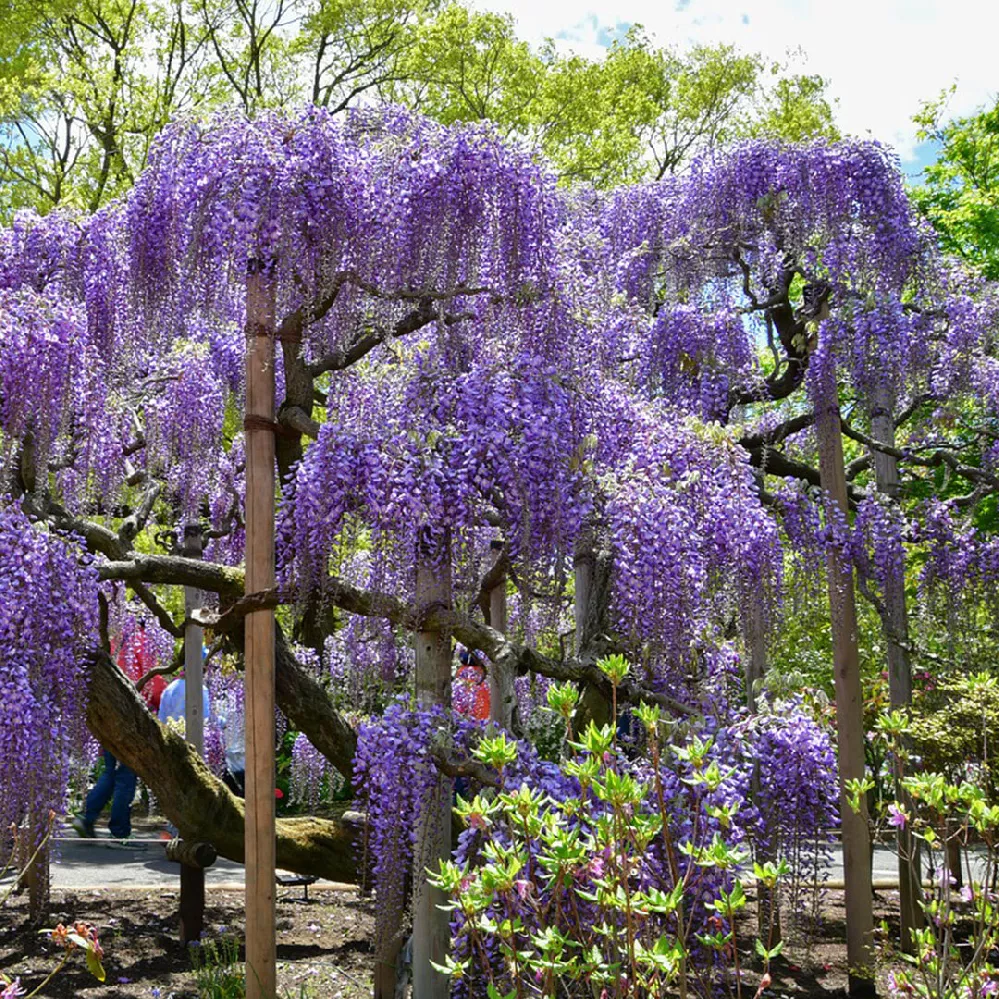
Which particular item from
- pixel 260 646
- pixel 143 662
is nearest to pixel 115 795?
pixel 143 662

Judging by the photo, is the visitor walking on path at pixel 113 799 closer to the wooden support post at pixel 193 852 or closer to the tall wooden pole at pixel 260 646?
the wooden support post at pixel 193 852

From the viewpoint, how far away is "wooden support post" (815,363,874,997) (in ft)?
19.6

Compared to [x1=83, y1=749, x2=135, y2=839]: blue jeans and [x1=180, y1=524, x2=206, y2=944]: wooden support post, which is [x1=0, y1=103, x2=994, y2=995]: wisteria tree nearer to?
[x1=180, y1=524, x2=206, y2=944]: wooden support post

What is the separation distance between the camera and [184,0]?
14.0 metres

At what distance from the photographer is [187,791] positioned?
5.33 metres

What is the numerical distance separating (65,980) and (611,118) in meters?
12.0

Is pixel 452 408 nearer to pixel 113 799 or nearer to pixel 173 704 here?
pixel 173 704

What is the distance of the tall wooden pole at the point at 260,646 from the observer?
404cm

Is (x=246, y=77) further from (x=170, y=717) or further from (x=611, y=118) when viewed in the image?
(x=170, y=717)

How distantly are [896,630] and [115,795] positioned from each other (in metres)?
6.09

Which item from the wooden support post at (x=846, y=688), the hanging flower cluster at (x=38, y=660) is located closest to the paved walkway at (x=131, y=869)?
the wooden support post at (x=846, y=688)

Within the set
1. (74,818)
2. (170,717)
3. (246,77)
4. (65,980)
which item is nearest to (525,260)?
(65,980)

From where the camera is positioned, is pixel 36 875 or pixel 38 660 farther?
pixel 36 875

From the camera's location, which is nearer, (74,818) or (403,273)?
(403,273)
